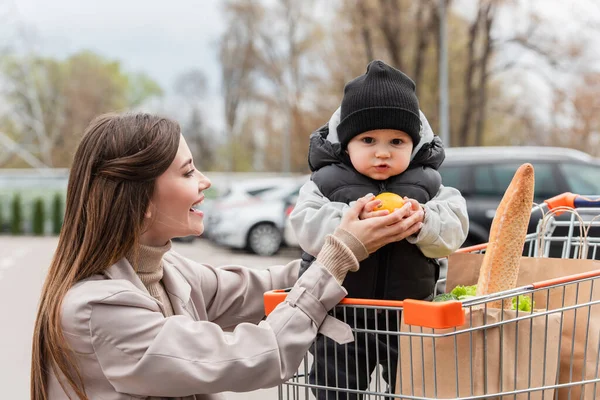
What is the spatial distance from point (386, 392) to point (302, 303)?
0.43m

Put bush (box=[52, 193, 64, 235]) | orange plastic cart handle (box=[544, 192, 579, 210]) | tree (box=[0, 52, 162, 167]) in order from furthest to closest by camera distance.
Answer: tree (box=[0, 52, 162, 167]) → bush (box=[52, 193, 64, 235]) → orange plastic cart handle (box=[544, 192, 579, 210])

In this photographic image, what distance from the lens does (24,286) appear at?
36.9ft

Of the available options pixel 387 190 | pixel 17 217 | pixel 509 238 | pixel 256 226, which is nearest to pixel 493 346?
pixel 509 238

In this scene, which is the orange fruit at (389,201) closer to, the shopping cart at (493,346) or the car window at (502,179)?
the shopping cart at (493,346)

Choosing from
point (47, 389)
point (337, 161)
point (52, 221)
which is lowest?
point (52, 221)

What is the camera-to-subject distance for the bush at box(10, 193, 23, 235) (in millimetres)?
24188

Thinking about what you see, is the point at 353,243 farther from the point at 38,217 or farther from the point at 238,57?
the point at 238,57

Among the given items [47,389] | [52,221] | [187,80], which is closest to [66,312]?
[47,389]

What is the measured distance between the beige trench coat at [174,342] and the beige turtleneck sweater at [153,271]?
0.16 meters

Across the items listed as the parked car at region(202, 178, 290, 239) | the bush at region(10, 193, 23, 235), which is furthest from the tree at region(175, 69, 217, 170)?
the parked car at region(202, 178, 290, 239)

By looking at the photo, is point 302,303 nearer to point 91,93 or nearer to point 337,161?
point 337,161

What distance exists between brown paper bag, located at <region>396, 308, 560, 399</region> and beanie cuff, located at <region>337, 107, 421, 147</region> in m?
0.63

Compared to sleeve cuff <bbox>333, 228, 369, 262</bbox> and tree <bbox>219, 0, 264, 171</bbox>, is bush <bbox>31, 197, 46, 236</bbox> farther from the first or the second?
sleeve cuff <bbox>333, 228, 369, 262</bbox>

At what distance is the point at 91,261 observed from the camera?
2172 mm
